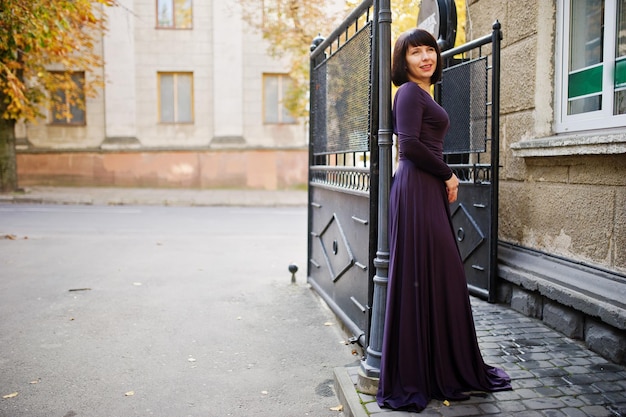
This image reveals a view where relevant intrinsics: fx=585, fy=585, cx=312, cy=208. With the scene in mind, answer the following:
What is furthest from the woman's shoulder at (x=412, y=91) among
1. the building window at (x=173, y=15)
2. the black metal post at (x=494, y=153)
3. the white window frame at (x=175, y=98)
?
the building window at (x=173, y=15)

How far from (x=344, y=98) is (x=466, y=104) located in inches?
65.4

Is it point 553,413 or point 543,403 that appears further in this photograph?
point 543,403

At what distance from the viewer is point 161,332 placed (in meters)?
5.43

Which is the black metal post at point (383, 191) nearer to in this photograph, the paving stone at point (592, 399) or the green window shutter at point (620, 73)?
the paving stone at point (592, 399)

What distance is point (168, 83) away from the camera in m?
23.7

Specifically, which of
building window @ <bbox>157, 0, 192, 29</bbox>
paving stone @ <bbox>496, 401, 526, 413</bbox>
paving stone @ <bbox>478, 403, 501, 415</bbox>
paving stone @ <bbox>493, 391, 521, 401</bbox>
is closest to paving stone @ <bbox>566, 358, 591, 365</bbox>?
paving stone @ <bbox>493, 391, 521, 401</bbox>

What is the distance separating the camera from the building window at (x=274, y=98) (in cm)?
2386

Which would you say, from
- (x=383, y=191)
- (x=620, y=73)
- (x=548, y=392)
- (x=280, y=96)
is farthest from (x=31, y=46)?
(x=280, y=96)

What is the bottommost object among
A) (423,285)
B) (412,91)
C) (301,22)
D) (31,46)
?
(423,285)

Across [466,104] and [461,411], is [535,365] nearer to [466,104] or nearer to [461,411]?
[461,411]

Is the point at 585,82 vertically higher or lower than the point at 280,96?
lower

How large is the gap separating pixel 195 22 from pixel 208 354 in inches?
819

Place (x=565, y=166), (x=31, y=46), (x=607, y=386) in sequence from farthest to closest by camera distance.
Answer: (x=31, y=46) → (x=565, y=166) → (x=607, y=386)

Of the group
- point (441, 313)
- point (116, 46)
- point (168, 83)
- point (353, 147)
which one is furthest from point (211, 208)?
point (441, 313)
